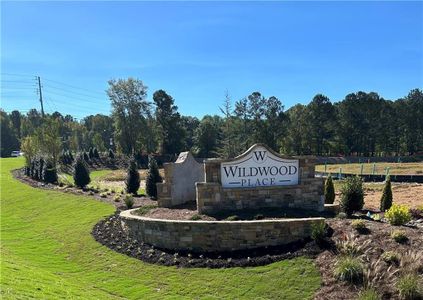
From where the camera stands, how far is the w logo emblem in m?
Answer: 12.7

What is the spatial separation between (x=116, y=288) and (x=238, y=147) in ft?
159

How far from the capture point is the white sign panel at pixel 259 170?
1249 centimetres

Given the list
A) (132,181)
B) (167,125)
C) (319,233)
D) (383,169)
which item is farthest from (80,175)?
(167,125)

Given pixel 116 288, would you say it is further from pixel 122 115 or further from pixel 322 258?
pixel 122 115

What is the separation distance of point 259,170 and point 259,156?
1.46 feet

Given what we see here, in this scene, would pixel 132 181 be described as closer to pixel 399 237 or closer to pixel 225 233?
pixel 225 233

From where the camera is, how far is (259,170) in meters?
12.6

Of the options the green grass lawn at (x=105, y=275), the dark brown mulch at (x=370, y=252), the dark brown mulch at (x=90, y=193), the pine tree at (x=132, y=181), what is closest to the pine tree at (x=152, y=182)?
the dark brown mulch at (x=90, y=193)

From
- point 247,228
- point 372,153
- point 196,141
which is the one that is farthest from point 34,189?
point 372,153

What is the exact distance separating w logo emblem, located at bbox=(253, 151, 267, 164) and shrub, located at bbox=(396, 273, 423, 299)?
6.10 meters

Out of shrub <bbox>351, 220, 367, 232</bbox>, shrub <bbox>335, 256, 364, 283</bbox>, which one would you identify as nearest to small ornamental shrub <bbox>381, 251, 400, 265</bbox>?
shrub <bbox>335, 256, 364, 283</bbox>

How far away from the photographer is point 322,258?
879 cm

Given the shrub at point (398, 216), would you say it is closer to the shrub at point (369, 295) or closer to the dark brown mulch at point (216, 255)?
the dark brown mulch at point (216, 255)

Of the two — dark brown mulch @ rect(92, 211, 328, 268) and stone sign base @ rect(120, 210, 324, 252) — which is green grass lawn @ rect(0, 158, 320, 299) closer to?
dark brown mulch @ rect(92, 211, 328, 268)
